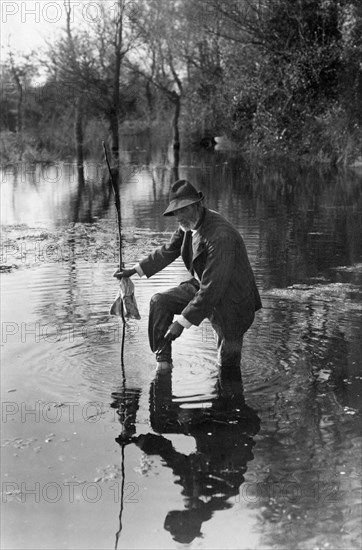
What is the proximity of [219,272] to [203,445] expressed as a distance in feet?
4.81

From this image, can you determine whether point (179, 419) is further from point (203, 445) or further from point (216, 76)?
point (216, 76)

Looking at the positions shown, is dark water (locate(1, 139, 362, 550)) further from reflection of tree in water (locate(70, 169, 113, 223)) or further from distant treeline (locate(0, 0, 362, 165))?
distant treeline (locate(0, 0, 362, 165))

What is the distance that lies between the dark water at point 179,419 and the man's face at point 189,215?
130cm

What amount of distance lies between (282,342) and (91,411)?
2317mm

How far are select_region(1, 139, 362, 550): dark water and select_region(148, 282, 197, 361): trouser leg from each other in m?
0.26

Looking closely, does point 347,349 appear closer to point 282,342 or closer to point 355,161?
point 282,342

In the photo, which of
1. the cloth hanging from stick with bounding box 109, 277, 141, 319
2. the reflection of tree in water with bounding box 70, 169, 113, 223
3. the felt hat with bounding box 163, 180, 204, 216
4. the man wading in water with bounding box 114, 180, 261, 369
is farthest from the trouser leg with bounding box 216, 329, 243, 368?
the reflection of tree in water with bounding box 70, 169, 113, 223

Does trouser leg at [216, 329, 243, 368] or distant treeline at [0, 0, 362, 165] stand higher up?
distant treeline at [0, 0, 362, 165]

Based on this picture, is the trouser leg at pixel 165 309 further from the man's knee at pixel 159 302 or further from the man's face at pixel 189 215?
the man's face at pixel 189 215

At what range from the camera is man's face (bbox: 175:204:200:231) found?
253 inches

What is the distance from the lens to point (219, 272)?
6.39 meters

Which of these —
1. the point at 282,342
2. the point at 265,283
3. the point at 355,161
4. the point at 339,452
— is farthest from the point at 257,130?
the point at 339,452

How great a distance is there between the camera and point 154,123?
60812mm

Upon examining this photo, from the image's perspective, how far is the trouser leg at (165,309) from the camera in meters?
6.92
